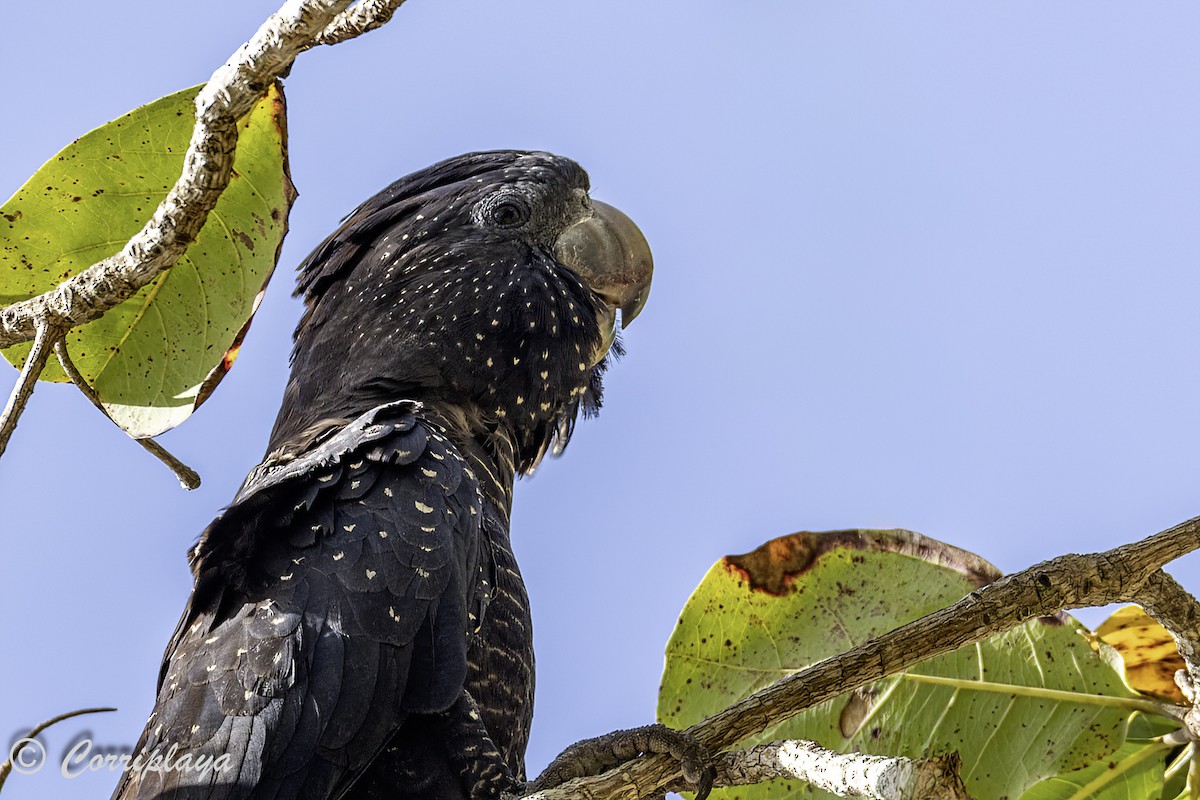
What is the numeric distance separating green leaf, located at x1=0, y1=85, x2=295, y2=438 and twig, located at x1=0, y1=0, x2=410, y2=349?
12.1 inches

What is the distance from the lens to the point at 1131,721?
2.85 m

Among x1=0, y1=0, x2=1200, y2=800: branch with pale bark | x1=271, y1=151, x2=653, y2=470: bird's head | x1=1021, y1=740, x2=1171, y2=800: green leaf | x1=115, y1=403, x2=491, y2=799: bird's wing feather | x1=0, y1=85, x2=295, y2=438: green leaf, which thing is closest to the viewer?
x1=0, y1=0, x2=1200, y2=800: branch with pale bark

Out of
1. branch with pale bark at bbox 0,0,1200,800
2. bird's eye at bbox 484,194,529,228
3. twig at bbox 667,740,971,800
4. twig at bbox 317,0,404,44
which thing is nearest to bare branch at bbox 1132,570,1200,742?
branch with pale bark at bbox 0,0,1200,800

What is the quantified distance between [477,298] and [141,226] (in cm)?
91

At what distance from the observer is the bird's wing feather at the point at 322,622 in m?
2.49

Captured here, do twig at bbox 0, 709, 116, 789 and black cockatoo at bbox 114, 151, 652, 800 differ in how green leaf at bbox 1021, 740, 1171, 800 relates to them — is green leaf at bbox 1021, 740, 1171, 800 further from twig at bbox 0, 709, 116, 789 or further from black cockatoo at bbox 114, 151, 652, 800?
twig at bbox 0, 709, 116, 789

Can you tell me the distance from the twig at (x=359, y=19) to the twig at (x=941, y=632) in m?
1.40

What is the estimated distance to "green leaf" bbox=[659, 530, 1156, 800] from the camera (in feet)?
9.58

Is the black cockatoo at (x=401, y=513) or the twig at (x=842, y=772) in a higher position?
the black cockatoo at (x=401, y=513)

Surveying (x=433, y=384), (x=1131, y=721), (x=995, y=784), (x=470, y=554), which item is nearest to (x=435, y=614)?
(x=470, y=554)

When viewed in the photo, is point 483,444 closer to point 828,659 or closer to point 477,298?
point 477,298

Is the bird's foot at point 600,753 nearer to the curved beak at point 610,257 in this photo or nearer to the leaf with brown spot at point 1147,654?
the leaf with brown spot at point 1147,654

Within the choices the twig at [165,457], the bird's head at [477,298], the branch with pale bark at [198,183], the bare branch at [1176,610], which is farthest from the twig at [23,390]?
the bare branch at [1176,610]

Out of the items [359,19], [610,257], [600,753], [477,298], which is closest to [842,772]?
[600,753]
